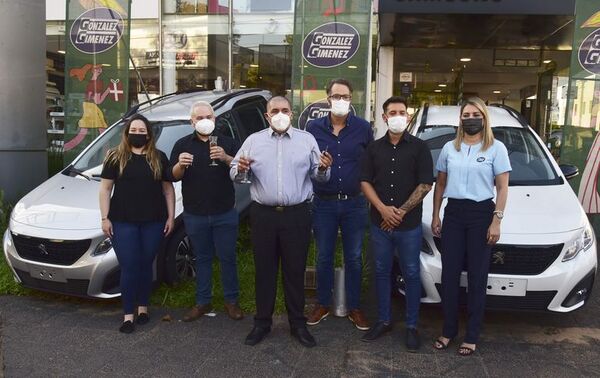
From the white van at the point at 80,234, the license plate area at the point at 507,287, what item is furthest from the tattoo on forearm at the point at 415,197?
the white van at the point at 80,234

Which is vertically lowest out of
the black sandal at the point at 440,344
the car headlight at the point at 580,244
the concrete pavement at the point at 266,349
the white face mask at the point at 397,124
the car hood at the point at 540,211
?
the concrete pavement at the point at 266,349

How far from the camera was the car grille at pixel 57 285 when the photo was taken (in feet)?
16.7

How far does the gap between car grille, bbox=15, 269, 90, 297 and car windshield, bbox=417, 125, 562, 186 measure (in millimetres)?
3466

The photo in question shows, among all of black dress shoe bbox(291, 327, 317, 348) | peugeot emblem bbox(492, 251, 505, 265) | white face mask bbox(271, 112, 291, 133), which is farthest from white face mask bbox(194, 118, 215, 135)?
peugeot emblem bbox(492, 251, 505, 265)

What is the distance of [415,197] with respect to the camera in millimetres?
4348

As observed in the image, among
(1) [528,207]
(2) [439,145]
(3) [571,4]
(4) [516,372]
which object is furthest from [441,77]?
(4) [516,372]

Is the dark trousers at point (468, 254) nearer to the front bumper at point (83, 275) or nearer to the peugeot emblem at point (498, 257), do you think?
the peugeot emblem at point (498, 257)

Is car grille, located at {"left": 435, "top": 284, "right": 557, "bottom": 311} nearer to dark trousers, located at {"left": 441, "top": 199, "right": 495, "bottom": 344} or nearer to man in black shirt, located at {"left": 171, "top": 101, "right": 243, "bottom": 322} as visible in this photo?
dark trousers, located at {"left": 441, "top": 199, "right": 495, "bottom": 344}

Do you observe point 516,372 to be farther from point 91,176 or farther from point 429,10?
point 429,10

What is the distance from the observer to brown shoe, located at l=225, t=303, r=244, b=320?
5.18m

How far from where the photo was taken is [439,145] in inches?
237

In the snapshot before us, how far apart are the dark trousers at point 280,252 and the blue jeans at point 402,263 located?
0.59 metres

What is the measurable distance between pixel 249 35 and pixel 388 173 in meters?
9.93

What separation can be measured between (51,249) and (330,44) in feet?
17.4
